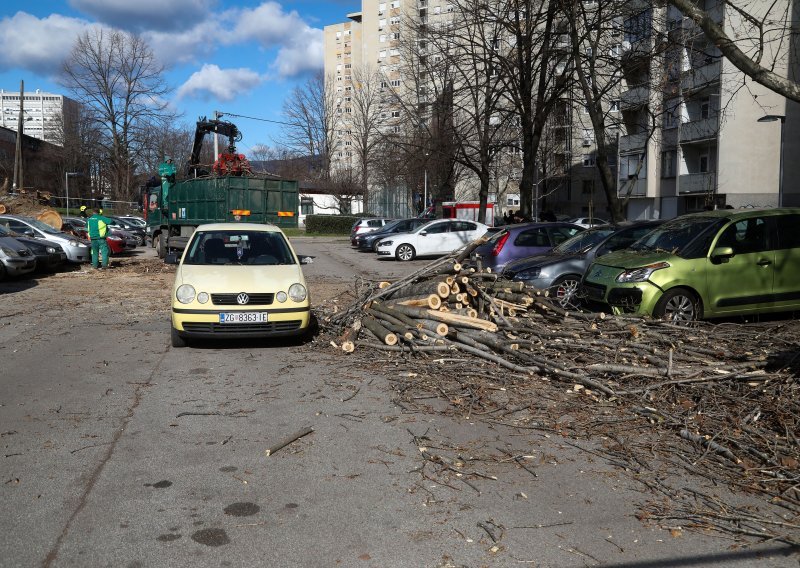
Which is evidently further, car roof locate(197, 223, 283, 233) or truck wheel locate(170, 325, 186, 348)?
car roof locate(197, 223, 283, 233)

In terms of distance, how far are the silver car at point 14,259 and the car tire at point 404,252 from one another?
41.6 feet

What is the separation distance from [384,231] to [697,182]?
787 inches

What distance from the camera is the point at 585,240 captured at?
1359 cm

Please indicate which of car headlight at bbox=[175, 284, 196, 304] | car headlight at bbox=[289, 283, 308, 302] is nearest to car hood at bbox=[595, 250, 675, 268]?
car headlight at bbox=[289, 283, 308, 302]

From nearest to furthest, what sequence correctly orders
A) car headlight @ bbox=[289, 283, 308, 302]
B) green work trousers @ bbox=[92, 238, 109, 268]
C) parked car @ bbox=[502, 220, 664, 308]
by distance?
car headlight @ bbox=[289, 283, 308, 302]
parked car @ bbox=[502, 220, 664, 308]
green work trousers @ bbox=[92, 238, 109, 268]

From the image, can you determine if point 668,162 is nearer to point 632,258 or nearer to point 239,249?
point 632,258

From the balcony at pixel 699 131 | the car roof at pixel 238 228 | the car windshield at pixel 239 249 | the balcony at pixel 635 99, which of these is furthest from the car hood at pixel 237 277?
the balcony at pixel 699 131

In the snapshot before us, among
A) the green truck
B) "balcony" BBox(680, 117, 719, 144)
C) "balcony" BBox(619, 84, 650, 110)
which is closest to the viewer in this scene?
"balcony" BBox(619, 84, 650, 110)

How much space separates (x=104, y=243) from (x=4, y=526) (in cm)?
1891

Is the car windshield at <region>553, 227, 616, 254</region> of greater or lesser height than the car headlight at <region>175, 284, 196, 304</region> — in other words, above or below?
above

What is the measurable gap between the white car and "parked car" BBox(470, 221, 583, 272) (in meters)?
A: 10.7

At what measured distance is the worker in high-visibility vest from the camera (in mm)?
20781

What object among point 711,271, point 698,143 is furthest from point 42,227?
point 698,143

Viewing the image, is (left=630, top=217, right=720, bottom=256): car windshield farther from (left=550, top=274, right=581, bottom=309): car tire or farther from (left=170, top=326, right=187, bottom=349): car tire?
(left=170, top=326, right=187, bottom=349): car tire
